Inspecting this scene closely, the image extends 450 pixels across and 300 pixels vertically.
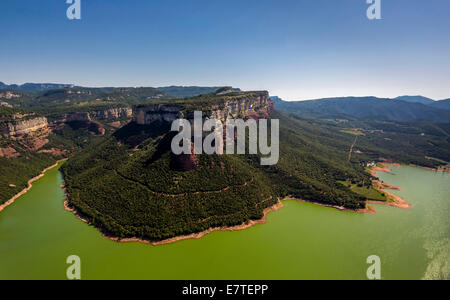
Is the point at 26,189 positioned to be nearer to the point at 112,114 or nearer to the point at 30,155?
the point at 30,155

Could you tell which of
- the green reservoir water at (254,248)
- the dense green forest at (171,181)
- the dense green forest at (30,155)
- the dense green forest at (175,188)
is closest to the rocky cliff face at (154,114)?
the dense green forest at (171,181)

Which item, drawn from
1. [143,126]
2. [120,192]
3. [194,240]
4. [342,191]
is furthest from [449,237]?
[143,126]

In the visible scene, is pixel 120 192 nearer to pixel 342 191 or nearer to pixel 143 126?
pixel 143 126

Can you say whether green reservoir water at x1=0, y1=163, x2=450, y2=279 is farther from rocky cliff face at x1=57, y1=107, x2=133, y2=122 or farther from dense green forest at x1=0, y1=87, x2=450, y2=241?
rocky cliff face at x1=57, y1=107, x2=133, y2=122

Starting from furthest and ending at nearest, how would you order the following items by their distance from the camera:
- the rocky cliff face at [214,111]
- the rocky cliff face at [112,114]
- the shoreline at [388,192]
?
the rocky cliff face at [112,114]
the rocky cliff face at [214,111]
the shoreline at [388,192]

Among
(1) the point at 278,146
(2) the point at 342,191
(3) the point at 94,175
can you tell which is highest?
(1) the point at 278,146

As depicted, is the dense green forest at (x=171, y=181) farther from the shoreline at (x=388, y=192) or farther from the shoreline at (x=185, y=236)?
the shoreline at (x=388, y=192)
